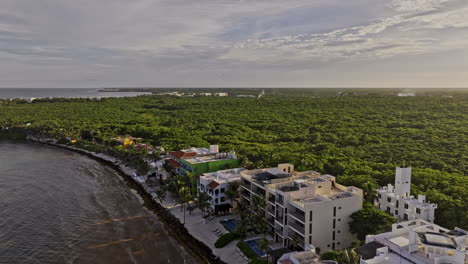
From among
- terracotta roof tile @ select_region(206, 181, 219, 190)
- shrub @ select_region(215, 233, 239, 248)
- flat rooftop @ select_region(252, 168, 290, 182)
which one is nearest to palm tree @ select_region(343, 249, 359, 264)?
shrub @ select_region(215, 233, 239, 248)

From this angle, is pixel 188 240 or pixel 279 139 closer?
pixel 188 240

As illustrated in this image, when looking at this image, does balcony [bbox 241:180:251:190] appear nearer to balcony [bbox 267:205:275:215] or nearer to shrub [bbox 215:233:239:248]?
balcony [bbox 267:205:275:215]

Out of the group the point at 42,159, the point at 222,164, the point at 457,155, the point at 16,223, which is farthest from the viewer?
the point at 42,159

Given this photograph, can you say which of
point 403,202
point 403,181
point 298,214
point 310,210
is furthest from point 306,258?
point 403,181

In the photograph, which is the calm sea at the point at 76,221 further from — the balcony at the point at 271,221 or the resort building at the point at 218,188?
the balcony at the point at 271,221

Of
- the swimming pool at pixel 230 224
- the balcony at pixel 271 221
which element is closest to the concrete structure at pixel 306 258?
the balcony at pixel 271 221

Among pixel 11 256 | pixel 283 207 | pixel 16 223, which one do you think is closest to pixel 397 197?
pixel 283 207

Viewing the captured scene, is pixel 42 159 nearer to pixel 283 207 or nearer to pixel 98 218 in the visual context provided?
pixel 98 218
